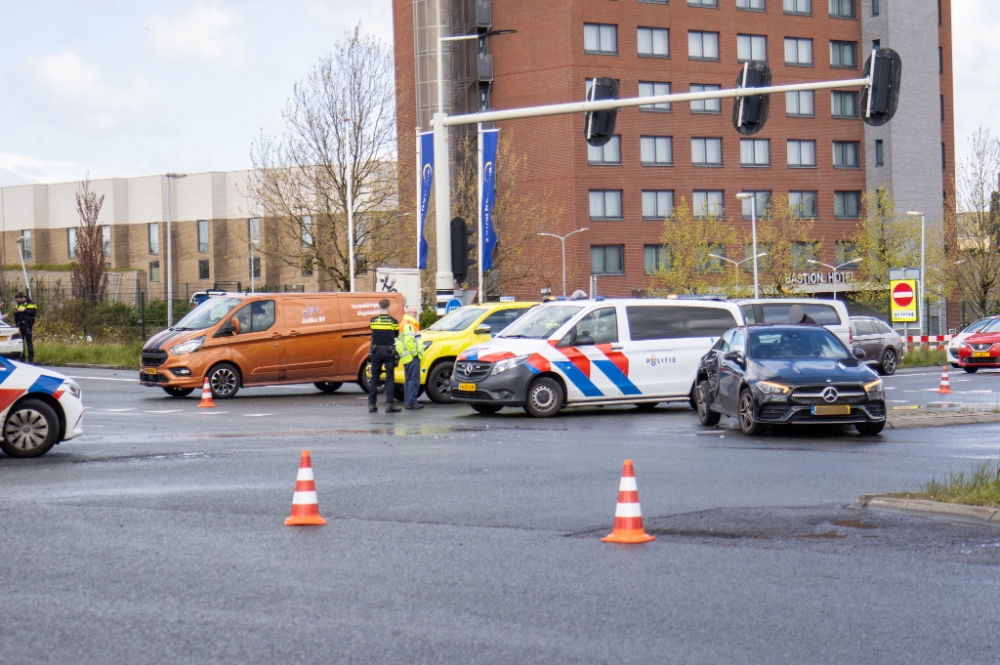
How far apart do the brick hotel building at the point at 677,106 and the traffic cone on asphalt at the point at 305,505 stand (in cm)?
6326

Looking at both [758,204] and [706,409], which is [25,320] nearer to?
[706,409]

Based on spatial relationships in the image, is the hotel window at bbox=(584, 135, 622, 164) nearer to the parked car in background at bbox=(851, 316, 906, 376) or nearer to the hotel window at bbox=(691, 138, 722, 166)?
the hotel window at bbox=(691, 138, 722, 166)

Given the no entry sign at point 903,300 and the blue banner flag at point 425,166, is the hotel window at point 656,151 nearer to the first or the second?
the no entry sign at point 903,300

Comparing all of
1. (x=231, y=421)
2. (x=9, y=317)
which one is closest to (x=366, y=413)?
(x=231, y=421)

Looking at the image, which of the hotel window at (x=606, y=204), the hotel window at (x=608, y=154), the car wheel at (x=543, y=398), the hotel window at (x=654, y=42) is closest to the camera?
the car wheel at (x=543, y=398)

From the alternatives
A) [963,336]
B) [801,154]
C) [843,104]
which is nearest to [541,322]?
[963,336]

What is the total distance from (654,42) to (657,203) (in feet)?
29.5

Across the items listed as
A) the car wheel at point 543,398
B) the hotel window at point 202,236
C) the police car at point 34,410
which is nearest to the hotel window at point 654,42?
the hotel window at point 202,236

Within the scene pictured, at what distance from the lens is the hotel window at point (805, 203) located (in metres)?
79.7

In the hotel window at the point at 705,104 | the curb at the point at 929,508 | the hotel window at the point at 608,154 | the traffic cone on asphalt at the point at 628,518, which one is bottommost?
the curb at the point at 929,508

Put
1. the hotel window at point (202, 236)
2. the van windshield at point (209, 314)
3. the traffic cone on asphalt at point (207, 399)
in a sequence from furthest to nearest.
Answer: the hotel window at point (202, 236)
the van windshield at point (209, 314)
the traffic cone on asphalt at point (207, 399)

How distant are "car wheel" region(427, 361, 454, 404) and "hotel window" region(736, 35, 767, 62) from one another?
191ft

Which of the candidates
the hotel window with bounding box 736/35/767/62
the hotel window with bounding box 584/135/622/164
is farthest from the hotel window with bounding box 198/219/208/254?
the hotel window with bounding box 736/35/767/62

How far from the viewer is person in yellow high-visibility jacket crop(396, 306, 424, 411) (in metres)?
22.3
